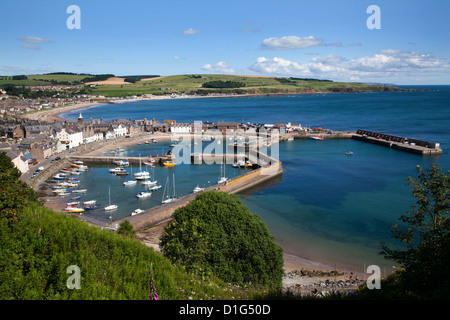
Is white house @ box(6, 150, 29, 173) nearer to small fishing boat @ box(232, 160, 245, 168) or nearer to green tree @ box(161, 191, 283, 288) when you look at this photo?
small fishing boat @ box(232, 160, 245, 168)

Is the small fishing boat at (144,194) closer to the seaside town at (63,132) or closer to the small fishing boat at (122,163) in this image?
the small fishing boat at (122,163)

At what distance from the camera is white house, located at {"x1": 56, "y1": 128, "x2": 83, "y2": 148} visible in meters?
42.2

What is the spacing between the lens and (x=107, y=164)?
36.8 m

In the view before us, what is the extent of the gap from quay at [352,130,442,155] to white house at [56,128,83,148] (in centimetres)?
4113

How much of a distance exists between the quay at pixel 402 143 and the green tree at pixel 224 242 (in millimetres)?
36133

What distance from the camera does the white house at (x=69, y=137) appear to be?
42241 mm

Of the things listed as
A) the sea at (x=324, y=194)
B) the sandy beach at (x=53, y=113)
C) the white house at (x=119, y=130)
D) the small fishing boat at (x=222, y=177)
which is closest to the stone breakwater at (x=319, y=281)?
the sea at (x=324, y=194)

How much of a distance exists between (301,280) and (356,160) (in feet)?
92.0

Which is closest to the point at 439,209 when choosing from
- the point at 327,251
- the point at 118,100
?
the point at 327,251

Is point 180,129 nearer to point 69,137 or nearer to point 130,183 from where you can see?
point 69,137

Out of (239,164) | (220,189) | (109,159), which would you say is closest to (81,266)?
(220,189)

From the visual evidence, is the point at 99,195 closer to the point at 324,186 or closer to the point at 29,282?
the point at 324,186

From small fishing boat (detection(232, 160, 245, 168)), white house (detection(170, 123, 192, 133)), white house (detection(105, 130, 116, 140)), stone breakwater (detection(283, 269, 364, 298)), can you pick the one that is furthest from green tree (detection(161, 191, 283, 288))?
white house (detection(170, 123, 192, 133))

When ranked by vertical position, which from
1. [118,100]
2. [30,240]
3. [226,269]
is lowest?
[226,269]
